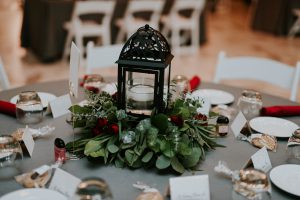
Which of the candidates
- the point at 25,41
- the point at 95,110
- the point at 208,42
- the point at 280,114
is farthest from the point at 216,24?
the point at 95,110

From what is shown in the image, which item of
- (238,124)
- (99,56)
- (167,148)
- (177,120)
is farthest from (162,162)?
(99,56)

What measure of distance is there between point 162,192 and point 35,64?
12.4 feet

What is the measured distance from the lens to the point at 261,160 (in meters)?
1.28

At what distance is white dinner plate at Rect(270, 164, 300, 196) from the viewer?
1.21 metres

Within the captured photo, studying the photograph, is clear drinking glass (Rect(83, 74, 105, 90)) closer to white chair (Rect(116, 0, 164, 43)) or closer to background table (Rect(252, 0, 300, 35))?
white chair (Rect(116, 0, 164, 43))

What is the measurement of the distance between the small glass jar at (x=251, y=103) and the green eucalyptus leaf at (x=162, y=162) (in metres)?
0.59

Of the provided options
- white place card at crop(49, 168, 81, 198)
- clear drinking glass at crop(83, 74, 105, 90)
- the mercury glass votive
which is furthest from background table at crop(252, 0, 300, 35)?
white place card at crop(49, 168, 81, 198)

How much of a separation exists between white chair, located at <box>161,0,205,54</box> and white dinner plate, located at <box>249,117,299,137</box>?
11.7 ft

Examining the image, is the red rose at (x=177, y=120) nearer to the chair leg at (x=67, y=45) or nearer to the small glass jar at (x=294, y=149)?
the small glass jar at (x=294, y=149)

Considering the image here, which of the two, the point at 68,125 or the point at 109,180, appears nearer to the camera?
the point at 109,180

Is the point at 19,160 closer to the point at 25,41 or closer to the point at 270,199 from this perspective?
the point at 270,199

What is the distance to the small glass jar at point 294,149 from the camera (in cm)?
139

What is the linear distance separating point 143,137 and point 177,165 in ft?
0.45

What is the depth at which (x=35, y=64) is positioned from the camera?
465 cm
